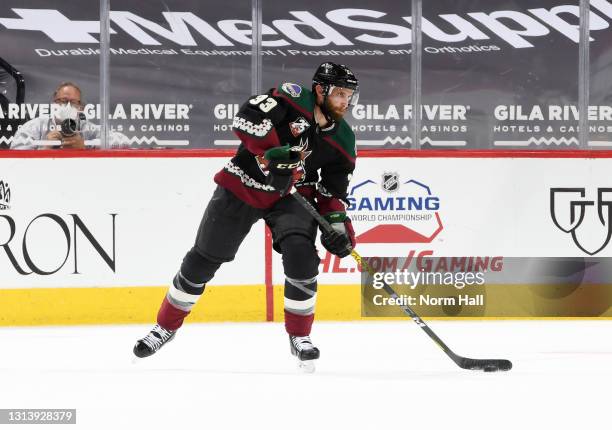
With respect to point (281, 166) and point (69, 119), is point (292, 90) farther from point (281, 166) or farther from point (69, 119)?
point (69, 119)

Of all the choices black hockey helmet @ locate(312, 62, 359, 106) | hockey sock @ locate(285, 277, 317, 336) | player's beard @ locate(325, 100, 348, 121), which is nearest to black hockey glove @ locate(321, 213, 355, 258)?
hockey sock @ locate(285, 277, 317, 336)

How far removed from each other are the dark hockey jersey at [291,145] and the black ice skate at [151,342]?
2.00 feet

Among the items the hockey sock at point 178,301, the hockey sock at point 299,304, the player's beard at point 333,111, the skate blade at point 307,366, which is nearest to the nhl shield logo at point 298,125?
the player's beard at point 333,111

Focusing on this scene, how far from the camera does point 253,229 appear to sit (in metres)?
5.20

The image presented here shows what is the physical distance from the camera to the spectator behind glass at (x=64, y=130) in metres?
5.13

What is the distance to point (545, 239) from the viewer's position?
525cm

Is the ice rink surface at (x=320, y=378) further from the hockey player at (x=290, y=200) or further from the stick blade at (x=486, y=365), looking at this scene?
the hockey player at (x=290, y=200)

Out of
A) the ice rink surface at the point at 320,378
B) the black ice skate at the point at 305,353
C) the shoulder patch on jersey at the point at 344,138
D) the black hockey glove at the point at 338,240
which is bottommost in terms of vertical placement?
the ice rink surface at the point at 320,378

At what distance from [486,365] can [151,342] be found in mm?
1239

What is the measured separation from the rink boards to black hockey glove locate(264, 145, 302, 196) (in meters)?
1.66

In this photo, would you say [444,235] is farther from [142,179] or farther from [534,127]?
[142,179]

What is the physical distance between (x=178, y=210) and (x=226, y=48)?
89cm

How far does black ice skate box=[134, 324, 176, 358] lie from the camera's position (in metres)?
3.81

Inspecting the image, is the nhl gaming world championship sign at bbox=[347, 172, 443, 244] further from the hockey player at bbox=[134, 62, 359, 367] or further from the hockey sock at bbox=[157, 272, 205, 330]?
the hockey sock at bbox=[157, 272, 205, 330]
